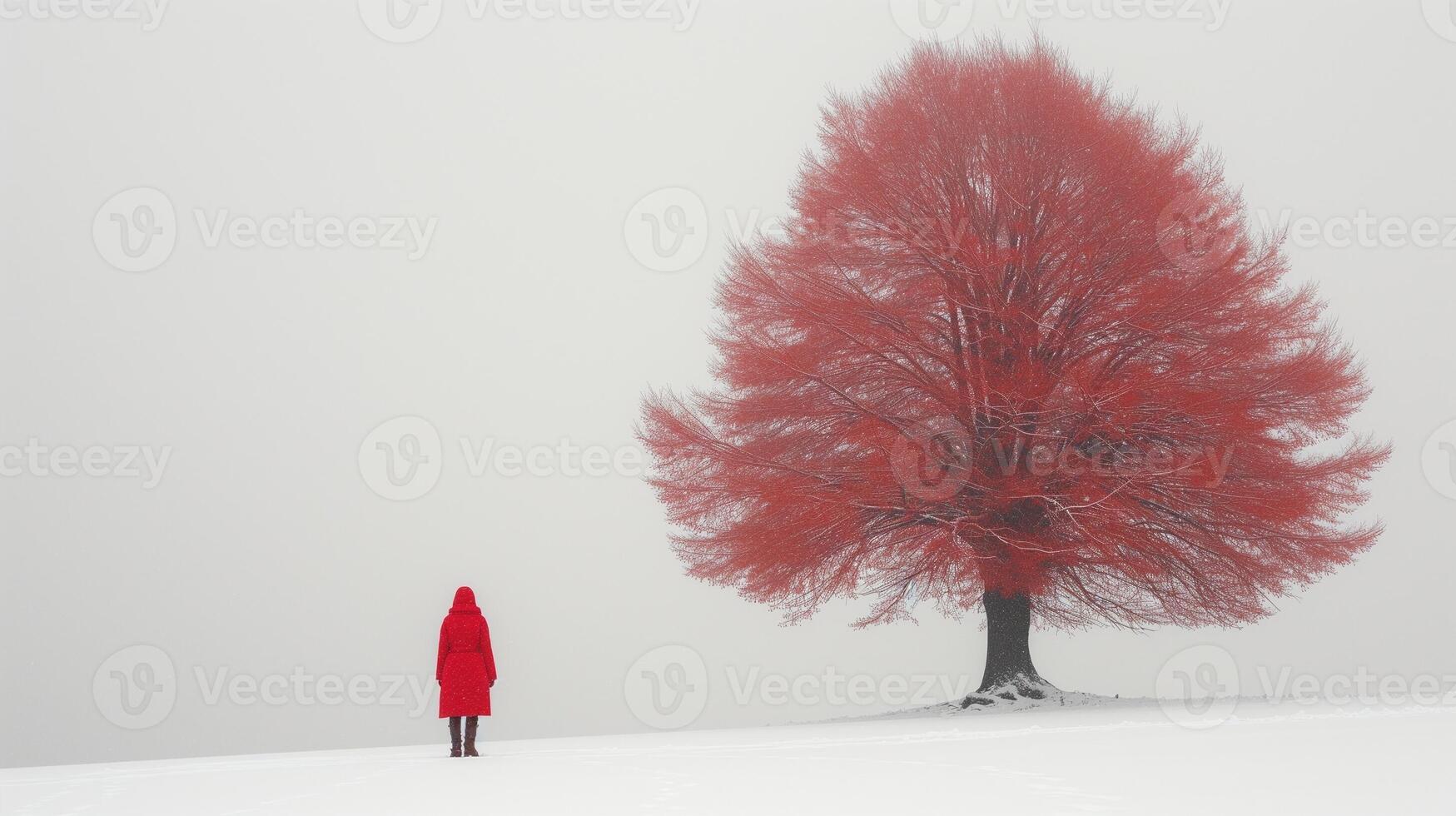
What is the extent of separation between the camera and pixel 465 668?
1174 centimetres

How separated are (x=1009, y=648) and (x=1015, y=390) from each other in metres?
3.71

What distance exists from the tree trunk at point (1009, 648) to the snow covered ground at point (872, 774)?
97.1 inches

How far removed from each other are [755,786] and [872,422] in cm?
747

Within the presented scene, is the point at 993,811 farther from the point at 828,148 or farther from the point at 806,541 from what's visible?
the point at 828,148

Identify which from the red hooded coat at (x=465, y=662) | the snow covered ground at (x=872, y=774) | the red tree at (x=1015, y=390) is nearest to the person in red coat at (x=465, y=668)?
the red hooded coat at (x=465, y=662)

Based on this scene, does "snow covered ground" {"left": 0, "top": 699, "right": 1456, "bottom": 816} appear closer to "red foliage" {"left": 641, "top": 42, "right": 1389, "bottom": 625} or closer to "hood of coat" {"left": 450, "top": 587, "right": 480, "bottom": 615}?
"hood of coat" {"left": 450, "top": 587, "right": 480, "bottom": 615}

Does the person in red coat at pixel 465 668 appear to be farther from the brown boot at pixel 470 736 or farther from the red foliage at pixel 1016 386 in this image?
the red foliage at pixel 1016 386

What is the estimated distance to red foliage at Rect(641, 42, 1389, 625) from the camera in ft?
50.0

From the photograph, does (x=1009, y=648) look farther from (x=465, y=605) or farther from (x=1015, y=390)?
(x=465, y=605)

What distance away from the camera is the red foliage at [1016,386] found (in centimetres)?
1523

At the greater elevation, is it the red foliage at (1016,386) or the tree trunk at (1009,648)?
the red foliage at (1016,386)

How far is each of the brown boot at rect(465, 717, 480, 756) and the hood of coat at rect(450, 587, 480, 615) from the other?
104 cm

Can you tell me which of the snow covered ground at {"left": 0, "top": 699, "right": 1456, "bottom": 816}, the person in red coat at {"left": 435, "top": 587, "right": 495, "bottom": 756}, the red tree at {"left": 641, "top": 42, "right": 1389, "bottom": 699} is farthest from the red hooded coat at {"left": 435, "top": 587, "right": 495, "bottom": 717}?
the red tree at {"left": 641, "top": 42, "right": 1389, "bottom": 699}

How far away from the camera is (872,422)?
15.5 metres
